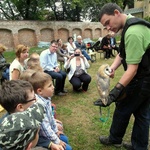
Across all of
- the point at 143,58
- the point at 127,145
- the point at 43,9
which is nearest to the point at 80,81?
the point at 127,145

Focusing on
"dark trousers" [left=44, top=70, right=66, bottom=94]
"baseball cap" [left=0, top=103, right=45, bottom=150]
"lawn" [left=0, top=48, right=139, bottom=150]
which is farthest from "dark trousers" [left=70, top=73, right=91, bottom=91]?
"baseball cap" [left=0, top=103, right=45, bottom=150]

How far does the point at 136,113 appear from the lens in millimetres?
2637

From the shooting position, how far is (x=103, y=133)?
138 inches

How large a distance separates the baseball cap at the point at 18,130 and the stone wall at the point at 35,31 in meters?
20.1

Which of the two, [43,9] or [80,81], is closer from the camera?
[80,81]

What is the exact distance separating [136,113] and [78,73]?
3.34m

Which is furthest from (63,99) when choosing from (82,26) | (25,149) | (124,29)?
(82,26)

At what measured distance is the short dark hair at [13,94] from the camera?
1716 millimetres

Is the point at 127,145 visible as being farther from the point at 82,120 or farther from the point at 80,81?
the point at 80,81

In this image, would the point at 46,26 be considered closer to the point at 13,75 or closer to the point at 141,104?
the point at 13,75

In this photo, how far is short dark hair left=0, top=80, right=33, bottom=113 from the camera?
1.72 m

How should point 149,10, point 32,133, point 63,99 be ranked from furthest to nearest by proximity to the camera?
1. point 149,10
2. point 63,99
3. point 32,133

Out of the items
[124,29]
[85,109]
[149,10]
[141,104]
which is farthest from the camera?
[149,10]

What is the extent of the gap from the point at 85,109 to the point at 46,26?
1968cm
